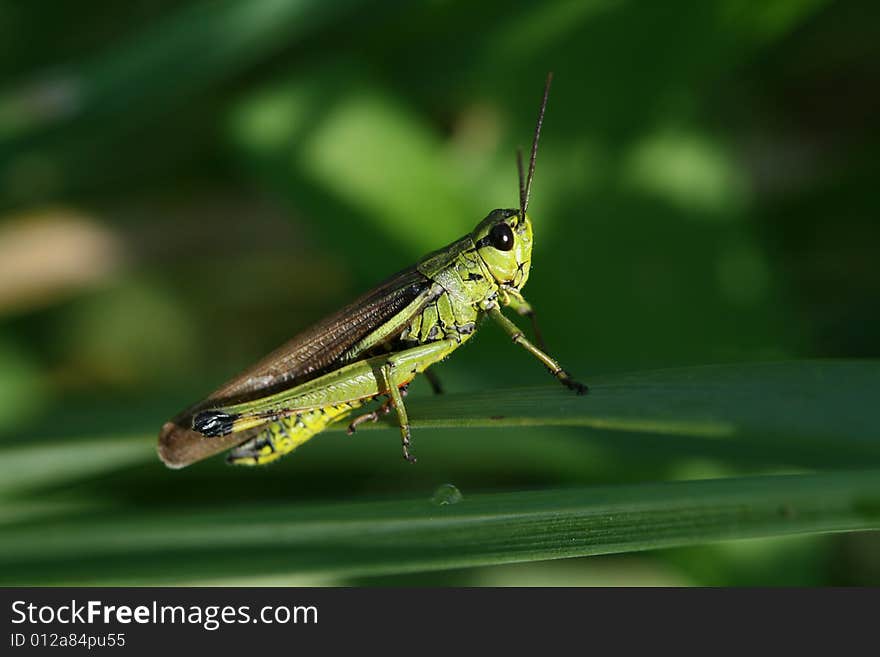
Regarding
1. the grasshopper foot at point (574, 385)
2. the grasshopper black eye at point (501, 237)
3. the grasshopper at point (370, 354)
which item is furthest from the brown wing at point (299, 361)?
the grasshopper foot at point (574, 385)

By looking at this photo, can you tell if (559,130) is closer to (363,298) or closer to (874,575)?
(363,298)

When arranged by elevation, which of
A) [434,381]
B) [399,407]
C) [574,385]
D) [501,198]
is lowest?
[574,385]

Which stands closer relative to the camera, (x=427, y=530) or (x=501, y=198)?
(x=427, y=530)

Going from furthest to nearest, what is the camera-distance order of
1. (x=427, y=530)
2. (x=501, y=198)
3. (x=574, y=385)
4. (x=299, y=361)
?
(x=501, y=198) < (x=299, y=361) < (x=574, y=385) < (x=427, y=530)

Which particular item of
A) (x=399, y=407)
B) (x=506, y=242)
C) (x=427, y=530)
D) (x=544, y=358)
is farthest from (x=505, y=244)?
(x=427, y=530)

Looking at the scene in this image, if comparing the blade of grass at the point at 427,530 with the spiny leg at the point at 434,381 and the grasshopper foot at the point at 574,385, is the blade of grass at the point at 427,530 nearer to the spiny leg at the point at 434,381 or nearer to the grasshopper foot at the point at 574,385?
the grasshopper foot at the point at 574,385

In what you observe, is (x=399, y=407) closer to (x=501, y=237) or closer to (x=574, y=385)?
(x=574, y=385)

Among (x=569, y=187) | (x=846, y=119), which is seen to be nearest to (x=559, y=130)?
(x=569, y=187)

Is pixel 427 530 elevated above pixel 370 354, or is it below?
below
